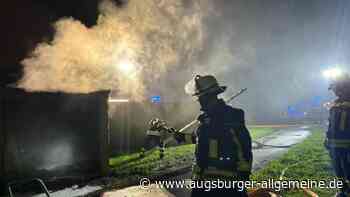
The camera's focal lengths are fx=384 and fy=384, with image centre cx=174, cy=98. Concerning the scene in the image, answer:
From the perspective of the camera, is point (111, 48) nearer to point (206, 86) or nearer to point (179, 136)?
point (179, 136)

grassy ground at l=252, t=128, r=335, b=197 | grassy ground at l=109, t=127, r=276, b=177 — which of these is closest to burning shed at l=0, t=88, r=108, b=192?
grassy ground at l=109, t=127, r=276, b=177

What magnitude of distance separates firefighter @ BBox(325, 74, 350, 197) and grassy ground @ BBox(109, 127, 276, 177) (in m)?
5.69

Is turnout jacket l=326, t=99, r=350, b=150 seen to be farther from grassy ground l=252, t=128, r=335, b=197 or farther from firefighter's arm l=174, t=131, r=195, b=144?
firefighter's arm l=174, t=131, r=195, b=144

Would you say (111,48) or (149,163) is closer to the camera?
(111,48)

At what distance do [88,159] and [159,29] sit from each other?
682 centimetres

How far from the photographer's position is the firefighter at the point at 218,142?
3.66 metres

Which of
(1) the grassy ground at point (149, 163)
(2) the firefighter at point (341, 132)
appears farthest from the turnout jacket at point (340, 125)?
(1) the grassy ground at point (149, 163)

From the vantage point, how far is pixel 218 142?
12.3 ft

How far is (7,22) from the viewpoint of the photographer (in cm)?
1809

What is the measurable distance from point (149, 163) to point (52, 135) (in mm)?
3348

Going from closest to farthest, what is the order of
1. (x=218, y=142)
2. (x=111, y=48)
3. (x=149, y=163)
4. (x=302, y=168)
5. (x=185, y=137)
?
1. (x=218, y=142)
2. (x=185, y=137)
3. (x=302, y=168)
4. (x=111, y=48)
5. (x=149, y=163)

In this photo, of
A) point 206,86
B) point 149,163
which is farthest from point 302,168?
point 206,86

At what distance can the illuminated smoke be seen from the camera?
36.0 feet

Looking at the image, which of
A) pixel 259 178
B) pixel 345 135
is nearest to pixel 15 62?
pixel 259 178
